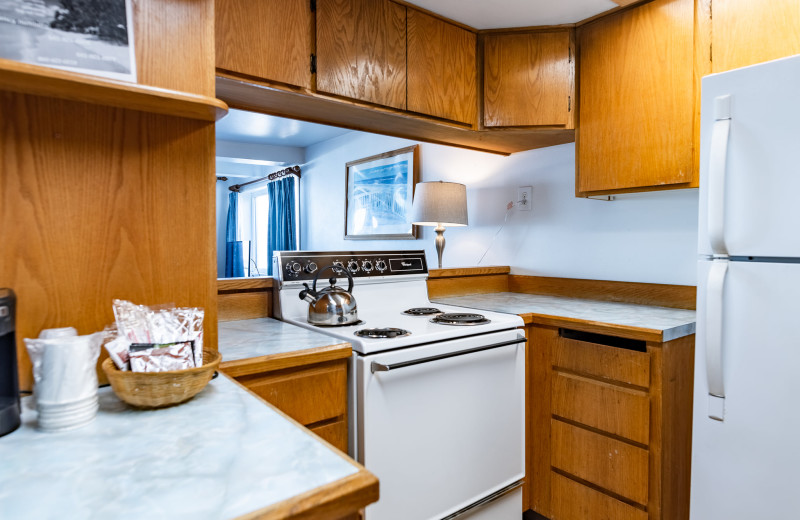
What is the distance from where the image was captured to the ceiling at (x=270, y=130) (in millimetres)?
3812

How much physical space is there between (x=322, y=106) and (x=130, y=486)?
1561mm

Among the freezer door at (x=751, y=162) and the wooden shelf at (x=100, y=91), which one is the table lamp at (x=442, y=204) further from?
the wooden shelf at (x=100, y=91)

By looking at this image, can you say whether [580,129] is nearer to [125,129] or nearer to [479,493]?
[479,493]

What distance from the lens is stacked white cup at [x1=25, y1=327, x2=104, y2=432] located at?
2.42ft

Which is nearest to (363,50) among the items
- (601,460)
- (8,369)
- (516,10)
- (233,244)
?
(516,10)

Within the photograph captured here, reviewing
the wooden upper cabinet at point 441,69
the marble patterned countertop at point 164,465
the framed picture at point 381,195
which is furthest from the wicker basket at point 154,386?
the framed picture at point 381,195

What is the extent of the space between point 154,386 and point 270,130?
3835mm

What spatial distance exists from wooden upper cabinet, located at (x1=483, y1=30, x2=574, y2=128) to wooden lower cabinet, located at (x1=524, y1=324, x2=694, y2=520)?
1.01 meters

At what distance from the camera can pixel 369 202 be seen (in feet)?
13.0

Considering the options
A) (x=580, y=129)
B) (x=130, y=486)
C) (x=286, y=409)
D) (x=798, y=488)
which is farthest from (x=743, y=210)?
(x=130, y=486)

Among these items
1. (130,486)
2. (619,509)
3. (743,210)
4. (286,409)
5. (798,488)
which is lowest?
(619,509)

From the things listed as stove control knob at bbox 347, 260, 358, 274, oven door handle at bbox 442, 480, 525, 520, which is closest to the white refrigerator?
oven door handle at bbox 442, 480, 525, 520

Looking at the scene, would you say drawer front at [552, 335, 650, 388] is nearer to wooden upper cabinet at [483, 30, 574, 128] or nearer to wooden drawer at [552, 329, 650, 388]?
wooden drawer at [552, 329, 650, 388]

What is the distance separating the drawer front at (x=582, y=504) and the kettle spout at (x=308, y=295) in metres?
1.18
